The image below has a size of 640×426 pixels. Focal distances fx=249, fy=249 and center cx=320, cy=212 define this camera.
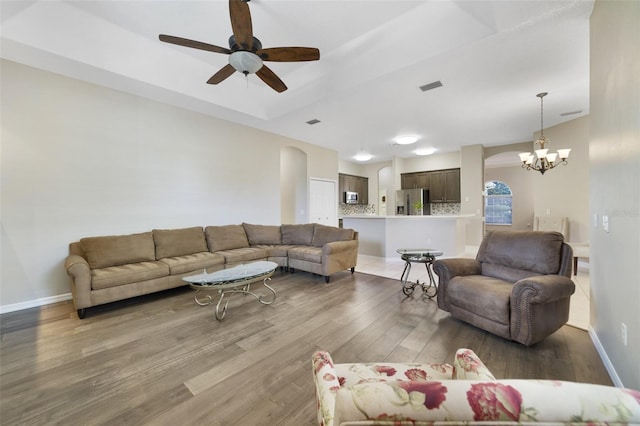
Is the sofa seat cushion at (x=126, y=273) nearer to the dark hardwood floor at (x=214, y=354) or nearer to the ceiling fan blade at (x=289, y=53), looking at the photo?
the dark hardwood floor at (x=214, y=354)

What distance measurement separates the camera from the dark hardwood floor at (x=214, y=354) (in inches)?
61.2

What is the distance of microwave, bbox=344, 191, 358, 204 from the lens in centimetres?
870

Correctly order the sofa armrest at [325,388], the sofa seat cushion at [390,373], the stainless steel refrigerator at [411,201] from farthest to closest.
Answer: the stainless steel refrigerator at [411,201], the sofa seat cushion at [390,373], the sofa armrest at [325,388]

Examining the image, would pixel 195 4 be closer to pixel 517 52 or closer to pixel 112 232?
pixel 112 232

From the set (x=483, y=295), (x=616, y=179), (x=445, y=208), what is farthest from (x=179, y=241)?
(x=445, y=208)

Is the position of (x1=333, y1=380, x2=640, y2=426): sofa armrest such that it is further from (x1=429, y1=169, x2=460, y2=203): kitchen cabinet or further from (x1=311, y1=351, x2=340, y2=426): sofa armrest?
(x1=429, y1=169, x2=460, y2=203): kitchen cabinet

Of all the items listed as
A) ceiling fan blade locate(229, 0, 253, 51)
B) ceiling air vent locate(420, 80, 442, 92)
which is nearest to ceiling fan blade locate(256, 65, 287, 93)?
ceiling fan blade locate(229, 0, 253, 51)

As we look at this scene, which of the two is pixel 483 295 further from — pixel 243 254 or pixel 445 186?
pixel 445 186

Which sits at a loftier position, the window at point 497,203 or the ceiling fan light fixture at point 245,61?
the ceiling fan light fixture at point 245,61

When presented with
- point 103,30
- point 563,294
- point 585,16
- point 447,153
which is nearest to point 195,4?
point 103,30

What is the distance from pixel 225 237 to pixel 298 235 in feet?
4.70

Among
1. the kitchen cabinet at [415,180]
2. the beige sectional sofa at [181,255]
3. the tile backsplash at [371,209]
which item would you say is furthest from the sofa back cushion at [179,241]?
the kitchen cabinet at [415,180]

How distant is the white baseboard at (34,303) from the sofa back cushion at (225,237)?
191 centimetres

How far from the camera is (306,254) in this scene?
14.4 ft
